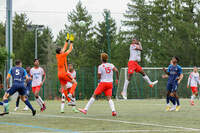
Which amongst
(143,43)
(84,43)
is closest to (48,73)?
(143,43)

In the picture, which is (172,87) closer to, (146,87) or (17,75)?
(17,75)

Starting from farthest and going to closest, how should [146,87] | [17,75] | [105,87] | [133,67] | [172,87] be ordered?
1. [146,87]
2. [133,67]
3. [172,87]
4. [17,75]
5. [105,87]

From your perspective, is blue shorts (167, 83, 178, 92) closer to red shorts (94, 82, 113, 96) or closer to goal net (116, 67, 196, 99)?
red shorts (94, 82, 113, 96)

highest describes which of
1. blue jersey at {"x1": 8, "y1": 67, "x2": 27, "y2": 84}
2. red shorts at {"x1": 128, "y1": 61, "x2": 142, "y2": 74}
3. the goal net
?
red shorts at {"x1": 128, "y1": 61, "x2": 142, "y2": 74}

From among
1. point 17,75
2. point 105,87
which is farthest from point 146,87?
point 17,75

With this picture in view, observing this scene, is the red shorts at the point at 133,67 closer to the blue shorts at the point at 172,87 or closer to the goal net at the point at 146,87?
the blue shorts at the point at 172,87

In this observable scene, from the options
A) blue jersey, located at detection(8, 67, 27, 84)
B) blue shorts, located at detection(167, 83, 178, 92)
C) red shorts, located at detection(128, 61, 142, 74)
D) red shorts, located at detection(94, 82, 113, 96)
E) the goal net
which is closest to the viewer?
red shorts, located at detection(94, 82, 113, 96)

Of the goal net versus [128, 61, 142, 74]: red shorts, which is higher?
[128, 61, 142, 74]: red shorts

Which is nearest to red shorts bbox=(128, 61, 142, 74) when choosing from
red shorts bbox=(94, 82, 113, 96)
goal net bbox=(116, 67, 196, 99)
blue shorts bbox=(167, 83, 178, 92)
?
blue shorts bbox=(167, 83, 178, 92)

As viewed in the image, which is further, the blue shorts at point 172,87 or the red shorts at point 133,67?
the red shorts at point 133,67

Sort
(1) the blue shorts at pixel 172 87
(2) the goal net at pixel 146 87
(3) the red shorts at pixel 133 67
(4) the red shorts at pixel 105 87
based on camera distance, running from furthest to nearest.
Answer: (2) the goal net at pixel 146 87
(3) the red shorts at pixel 133 67
(1) the blue shorts at pixel 172 87
(4) the red shorts at pixel 105 87

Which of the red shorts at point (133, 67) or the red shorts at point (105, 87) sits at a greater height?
the red shorts at point (133, 67)

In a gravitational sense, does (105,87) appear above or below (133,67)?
below

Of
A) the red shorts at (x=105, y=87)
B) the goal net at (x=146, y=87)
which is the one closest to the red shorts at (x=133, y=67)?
the red shorts at (x=105, y=87)
